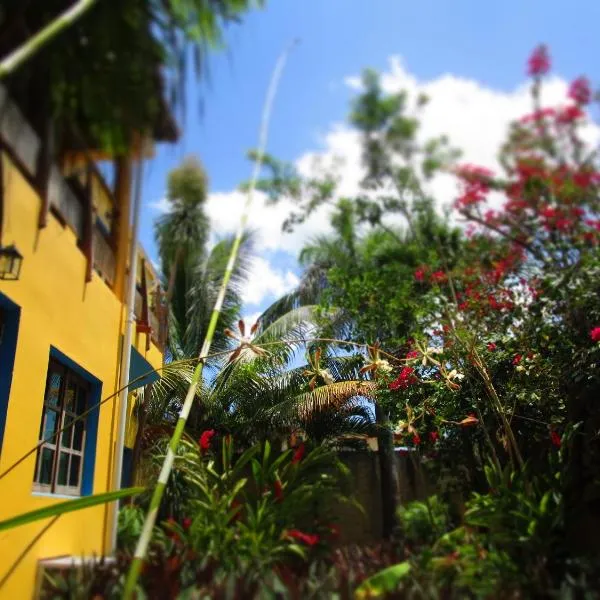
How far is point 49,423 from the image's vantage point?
4.80 m

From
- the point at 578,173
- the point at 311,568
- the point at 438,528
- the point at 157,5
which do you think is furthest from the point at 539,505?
the point at 157,5

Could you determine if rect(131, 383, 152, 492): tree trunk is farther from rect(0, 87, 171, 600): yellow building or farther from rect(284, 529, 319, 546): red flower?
rect(284, 529, 319, 546): red flower

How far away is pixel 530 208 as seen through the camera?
5723 mm

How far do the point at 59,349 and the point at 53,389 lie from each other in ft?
1.43

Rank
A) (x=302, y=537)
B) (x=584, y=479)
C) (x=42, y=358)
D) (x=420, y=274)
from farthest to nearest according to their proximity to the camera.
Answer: (x=420, y=274) → (x=42, y=358) → (x=584, y=479) → (x=302, y=537)

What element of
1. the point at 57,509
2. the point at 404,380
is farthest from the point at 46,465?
the point at 404,380

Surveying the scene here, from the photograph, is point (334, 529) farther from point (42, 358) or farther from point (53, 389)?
point (53, 389)

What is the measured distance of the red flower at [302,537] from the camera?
11.7 ft

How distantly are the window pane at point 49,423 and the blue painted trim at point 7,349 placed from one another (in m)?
0.84

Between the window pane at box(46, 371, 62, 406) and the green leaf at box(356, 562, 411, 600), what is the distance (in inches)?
118

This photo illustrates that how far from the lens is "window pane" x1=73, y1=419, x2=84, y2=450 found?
210 inches

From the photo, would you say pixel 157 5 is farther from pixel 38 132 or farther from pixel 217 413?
pixel 217 413

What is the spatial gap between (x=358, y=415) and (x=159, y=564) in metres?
9.33

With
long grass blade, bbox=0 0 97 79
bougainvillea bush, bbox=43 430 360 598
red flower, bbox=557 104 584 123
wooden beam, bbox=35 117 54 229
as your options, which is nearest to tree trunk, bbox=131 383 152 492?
bougainvillea bush, bbox=43 430 360 598
